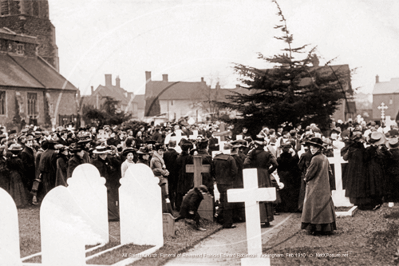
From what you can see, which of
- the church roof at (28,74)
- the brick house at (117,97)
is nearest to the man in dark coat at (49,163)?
the brick house at (117,97)

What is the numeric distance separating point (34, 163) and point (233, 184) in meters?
6.22

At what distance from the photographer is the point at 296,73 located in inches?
385

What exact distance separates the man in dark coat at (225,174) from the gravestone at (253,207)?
333 cm

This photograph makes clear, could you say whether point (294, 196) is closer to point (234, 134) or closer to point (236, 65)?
point (234, 134)

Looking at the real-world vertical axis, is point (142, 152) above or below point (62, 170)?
above

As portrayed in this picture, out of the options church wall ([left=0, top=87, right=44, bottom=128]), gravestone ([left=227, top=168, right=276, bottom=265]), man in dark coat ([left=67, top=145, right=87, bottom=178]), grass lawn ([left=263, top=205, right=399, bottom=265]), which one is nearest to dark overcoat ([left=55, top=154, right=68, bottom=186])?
man in dark coat ([left=67, top=145, right=87, bottom=178])

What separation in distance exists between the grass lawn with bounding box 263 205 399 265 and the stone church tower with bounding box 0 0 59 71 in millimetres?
13217

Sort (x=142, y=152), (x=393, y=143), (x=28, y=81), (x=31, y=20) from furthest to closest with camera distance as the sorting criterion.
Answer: (x=28, y=81) < (x=31, y=20) < (x=393, y=143) < (x=142, y=152)

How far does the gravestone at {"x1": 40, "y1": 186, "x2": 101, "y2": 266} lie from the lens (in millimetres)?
5590

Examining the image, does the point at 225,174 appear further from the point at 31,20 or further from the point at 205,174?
the point at 31,20

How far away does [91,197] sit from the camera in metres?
8.03

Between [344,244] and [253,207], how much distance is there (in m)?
2.52

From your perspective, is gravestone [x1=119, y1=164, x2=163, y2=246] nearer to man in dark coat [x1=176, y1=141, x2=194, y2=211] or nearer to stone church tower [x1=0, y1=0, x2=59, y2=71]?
man in dark coat [x1=176, y1=141, x2=194, y2=211]

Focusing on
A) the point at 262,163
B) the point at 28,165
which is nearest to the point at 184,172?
the point at 262,163
